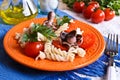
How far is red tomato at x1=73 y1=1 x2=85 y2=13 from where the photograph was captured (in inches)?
45.1

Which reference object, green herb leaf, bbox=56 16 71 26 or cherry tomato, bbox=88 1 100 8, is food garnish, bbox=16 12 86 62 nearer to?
green herb leaf, bbox=56 16 71 26

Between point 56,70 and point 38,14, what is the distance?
0.47m

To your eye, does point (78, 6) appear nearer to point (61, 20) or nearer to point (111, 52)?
point (61, 20)

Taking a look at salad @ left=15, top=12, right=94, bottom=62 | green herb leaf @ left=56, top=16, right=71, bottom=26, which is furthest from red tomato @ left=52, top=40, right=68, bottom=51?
green herb leaf @ left=56, top=16, right=71, bottom=26

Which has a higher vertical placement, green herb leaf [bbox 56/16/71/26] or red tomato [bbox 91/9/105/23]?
green herb leaf [bbox 56/16/71/26]

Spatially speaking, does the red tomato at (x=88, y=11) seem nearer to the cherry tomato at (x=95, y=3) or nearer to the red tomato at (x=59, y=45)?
the cherry tomato at (x=95, y=3)

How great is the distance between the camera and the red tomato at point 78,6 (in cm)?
115

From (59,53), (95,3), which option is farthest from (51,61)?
(95,3)

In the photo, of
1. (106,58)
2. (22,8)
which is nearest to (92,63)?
(106,58)

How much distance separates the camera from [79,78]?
0.74 m

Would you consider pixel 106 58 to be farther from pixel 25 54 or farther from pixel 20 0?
pixel 20 0

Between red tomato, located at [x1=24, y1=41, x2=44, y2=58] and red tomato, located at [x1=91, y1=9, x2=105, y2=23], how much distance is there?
38 centimetres

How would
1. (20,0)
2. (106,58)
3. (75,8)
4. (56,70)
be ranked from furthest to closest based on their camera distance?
(75,8) < (20,0) < (106,58) < (56,70)

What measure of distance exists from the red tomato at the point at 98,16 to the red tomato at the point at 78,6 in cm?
9
